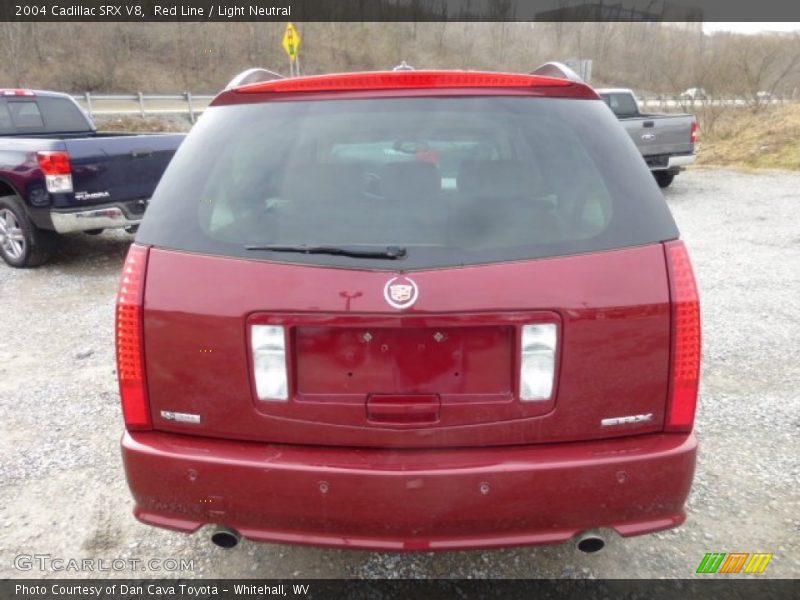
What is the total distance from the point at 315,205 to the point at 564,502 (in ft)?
3.93

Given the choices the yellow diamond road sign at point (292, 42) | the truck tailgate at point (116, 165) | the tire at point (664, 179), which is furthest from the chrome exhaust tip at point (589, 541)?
the yellow diamond road sign at point (292, 42)

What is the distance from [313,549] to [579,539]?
3.75 feet

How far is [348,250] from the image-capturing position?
1.78m

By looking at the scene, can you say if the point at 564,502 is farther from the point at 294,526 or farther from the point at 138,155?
the point at 138,155

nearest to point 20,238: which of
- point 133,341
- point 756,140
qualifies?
point 133,341

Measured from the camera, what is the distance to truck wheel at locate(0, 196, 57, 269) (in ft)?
21.6

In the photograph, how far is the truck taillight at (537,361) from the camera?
5.80 feet

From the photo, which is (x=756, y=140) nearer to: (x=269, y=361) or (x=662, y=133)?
(x=662, y=133)

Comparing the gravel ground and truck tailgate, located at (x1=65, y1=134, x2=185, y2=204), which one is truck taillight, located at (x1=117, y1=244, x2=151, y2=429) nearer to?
the gravel ground

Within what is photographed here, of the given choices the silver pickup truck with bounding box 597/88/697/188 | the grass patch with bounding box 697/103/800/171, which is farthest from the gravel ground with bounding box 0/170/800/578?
the grass patch with bounding box 697/103/800/171

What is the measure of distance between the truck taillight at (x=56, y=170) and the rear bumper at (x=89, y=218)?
0.24 metres

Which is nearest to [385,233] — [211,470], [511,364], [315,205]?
[315,205]

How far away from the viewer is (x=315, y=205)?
1926 mm

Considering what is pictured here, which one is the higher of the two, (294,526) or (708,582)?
(294,526)
